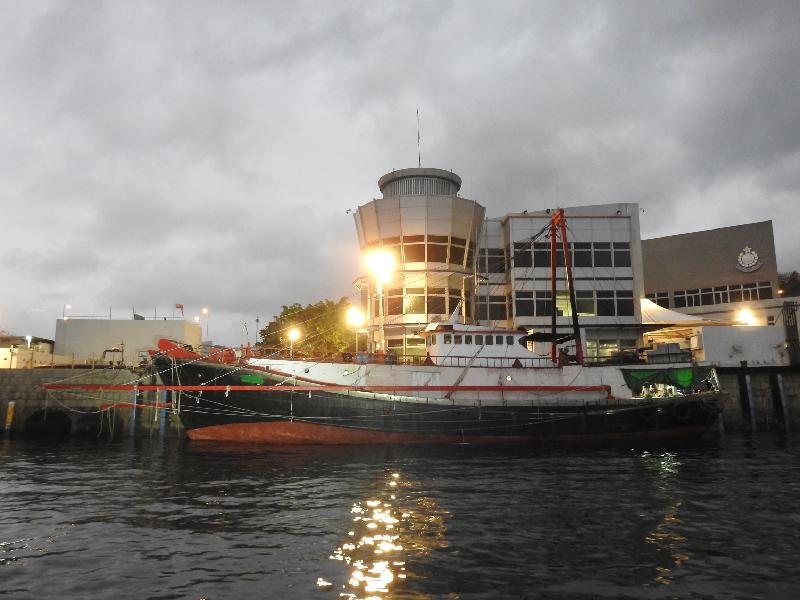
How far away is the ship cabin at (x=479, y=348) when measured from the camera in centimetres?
2869

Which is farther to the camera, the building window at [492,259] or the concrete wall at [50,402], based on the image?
the building window at [492,259]

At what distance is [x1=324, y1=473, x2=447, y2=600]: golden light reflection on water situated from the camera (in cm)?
818

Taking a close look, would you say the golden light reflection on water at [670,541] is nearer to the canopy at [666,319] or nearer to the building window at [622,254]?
the canopy at [666,319]

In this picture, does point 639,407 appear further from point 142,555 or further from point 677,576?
point 142,555

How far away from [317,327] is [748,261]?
4701 centimetres

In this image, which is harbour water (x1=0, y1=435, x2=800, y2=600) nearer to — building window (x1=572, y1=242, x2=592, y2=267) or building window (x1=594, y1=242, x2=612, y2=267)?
building window (x1=572, y1=242, x2=592, y2=267)

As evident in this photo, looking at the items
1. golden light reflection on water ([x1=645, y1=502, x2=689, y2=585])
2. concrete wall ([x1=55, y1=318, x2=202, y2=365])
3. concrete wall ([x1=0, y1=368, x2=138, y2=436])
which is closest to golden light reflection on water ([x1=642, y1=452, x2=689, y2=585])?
golden light reflection on water ([x1=645, y1=502, x2=689, y2=585])

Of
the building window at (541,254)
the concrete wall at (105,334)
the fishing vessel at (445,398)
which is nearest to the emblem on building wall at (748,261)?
the building window at (541,254)

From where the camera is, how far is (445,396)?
27344 mm

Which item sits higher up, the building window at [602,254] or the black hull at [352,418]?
the building window at [602,254]

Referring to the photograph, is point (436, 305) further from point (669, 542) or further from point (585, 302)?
point (669, 542)

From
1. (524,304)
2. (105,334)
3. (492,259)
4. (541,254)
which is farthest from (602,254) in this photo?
(105,334)

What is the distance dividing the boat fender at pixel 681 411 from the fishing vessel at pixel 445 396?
0.06 m

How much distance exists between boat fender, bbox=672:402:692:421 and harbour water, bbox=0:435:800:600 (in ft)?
26.3
